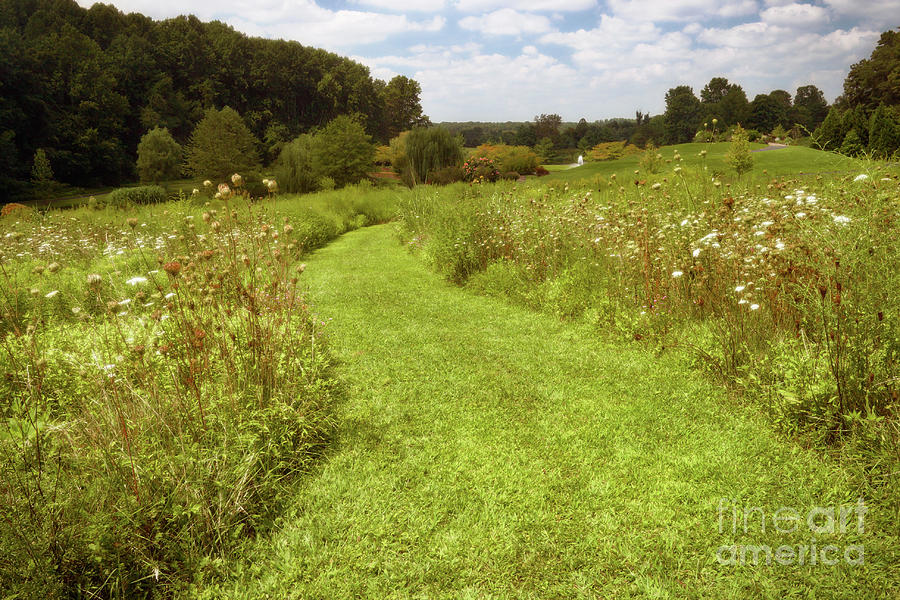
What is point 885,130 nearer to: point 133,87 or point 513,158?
point 513,158

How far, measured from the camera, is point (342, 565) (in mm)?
2139

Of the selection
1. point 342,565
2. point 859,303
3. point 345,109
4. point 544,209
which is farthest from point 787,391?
point 345,109

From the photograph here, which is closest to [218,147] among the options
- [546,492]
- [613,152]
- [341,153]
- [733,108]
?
[341,153]

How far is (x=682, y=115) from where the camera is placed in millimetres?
68250

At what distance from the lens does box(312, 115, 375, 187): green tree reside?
84.9 feet

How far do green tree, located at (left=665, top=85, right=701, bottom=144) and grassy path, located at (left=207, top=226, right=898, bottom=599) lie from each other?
74553mm

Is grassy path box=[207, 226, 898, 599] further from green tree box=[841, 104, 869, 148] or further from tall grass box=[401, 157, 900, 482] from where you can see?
green tree box=[841, 104, 869, 148]

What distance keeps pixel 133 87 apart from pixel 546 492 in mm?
56535

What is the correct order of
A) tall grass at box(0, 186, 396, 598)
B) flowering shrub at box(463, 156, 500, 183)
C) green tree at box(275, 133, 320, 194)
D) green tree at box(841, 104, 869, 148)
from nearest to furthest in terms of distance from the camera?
1. tall grass at box(0, 186, 396, 598)
2. flowering shrub at box(463, 156, 500, 183)
3. green tree at box(275, 133, 320, 194)
4. green tree at box(841, 104, 869, 148)

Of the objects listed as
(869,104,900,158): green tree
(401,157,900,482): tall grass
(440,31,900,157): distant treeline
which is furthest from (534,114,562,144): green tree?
(401,157,900,482): tall grass

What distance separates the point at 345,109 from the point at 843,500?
6360 cm

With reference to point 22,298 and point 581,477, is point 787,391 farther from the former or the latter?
point 22,298

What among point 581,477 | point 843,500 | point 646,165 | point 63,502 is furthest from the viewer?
point 646,165

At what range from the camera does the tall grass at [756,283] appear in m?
2.62
